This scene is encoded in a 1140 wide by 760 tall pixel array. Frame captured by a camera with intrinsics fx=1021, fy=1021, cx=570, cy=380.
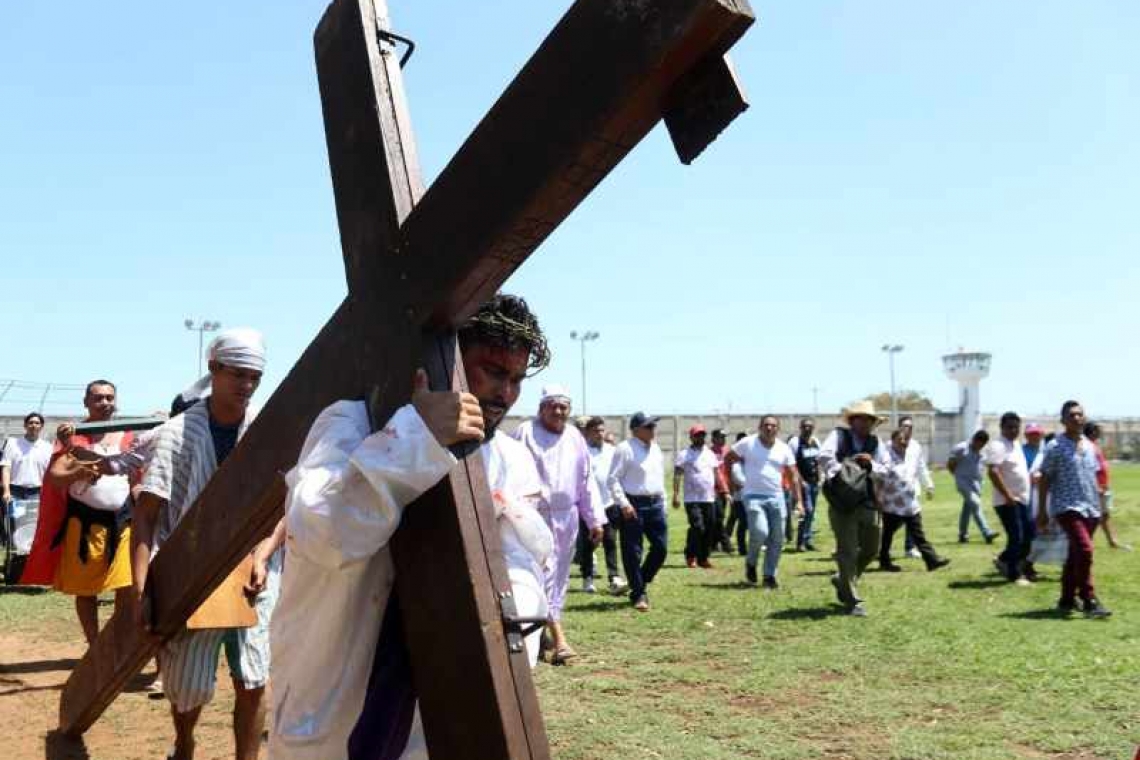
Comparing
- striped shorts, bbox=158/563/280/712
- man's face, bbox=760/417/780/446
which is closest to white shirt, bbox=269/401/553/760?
striped shorts, bbox=158/563/280/712

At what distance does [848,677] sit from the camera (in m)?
6.41

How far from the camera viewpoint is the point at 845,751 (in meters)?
4.81

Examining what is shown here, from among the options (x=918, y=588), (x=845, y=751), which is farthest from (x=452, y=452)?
(x=918, y=588)

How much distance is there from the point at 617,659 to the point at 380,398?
557cm

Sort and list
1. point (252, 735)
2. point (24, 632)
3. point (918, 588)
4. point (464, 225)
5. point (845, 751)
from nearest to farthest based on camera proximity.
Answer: point (464, 225)
point (252, 735)
point (845, 751)
point (24, 632)
point (918, 588)

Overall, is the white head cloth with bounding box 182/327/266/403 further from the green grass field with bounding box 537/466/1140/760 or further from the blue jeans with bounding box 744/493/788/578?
the blue jeans with bounding box 744/493/788/578

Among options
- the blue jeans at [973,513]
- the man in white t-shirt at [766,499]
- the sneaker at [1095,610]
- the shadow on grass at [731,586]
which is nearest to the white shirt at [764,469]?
the man in white t-shirt at [766,499]

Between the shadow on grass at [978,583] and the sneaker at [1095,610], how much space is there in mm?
1797

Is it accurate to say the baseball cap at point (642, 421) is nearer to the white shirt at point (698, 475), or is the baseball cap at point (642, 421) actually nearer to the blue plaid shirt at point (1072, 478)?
the white shirt at point (698, 475)

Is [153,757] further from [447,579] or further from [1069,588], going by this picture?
[1069,588]

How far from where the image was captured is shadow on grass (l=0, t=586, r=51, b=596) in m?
10.5

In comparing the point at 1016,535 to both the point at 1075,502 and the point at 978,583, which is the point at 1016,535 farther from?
the point at 1075,502

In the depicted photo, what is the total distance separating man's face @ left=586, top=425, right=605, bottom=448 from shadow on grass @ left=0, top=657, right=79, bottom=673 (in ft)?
21.3

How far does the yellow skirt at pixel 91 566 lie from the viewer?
258 inches
